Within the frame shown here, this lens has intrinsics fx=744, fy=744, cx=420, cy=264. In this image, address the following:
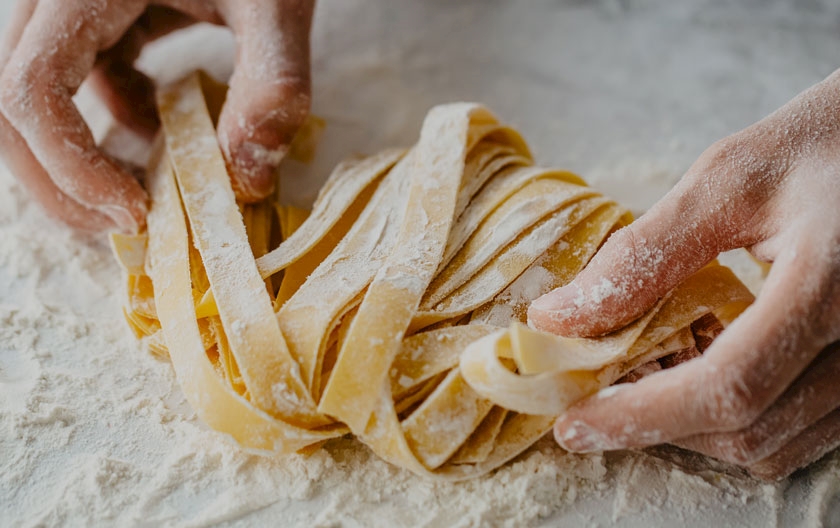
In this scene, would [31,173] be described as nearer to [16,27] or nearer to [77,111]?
[77,111]

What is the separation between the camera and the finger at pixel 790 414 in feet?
3.98

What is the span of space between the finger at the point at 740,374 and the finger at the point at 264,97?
100 centimetres

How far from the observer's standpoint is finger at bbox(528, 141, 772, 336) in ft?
4.32

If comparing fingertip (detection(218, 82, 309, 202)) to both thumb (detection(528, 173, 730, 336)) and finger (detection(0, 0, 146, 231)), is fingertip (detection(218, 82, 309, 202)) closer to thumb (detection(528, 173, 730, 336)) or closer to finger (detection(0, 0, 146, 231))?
finger (detection(0, 0, 146, 231))

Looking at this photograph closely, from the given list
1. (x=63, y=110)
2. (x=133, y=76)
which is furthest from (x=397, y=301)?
(x=133, y=76)

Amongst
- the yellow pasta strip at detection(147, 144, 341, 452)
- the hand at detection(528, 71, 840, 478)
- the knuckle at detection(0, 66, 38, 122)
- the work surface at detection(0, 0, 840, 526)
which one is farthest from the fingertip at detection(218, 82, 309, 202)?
the hand at detection(528, 71, 840, 478)

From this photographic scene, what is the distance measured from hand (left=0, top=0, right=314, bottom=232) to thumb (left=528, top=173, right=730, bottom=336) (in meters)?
0.81

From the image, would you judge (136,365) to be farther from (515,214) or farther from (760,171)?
(760,171)

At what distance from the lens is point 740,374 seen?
1.12 metres

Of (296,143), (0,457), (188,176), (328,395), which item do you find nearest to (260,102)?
(188,176)

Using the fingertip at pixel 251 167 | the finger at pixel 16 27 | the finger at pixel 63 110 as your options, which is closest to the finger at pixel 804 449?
the fingertip at pixel 251 167

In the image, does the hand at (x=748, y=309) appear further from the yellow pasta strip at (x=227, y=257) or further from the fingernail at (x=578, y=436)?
the yellow pasta strip at (x=227, y=257)

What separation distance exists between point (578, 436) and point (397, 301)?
15.4 inches

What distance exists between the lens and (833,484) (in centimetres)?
136
